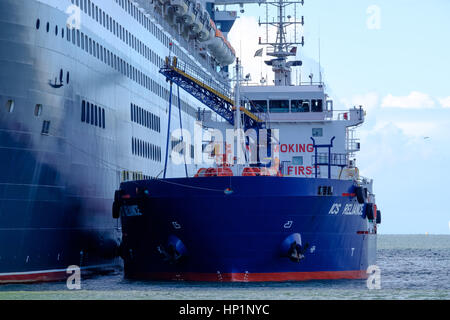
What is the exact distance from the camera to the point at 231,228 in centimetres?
3275

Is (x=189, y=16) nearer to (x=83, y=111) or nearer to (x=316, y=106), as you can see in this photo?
(x=316, y=106)

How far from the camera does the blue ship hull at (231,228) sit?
32.8 metres

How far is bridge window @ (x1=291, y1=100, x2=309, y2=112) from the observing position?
4546 cm

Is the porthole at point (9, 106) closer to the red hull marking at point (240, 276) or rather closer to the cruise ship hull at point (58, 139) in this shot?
the cruise ship hull at point (58, 139)

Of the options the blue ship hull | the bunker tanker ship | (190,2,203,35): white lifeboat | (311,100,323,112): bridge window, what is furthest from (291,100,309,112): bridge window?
(190,2,203,35): white lifeboat

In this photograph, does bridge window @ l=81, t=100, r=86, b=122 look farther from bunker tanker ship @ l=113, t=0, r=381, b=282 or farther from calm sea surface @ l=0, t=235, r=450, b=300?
calm sea surface @ l=0, t=235, r=450, b=300

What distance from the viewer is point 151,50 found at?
51625 mm

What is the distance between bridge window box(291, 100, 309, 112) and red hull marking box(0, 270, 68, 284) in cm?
1498

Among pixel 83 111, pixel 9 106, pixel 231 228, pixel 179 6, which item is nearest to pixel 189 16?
pixel 179 6

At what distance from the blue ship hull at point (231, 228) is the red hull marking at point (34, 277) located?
3.10 m

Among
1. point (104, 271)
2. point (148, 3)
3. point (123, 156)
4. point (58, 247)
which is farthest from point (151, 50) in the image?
point (58, 247)

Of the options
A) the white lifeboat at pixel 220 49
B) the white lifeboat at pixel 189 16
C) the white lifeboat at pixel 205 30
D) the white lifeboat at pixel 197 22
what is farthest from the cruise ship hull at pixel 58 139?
the white lifeboat at pixel 220 49

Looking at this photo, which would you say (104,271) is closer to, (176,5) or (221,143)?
(221,143)

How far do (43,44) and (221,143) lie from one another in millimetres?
10968
